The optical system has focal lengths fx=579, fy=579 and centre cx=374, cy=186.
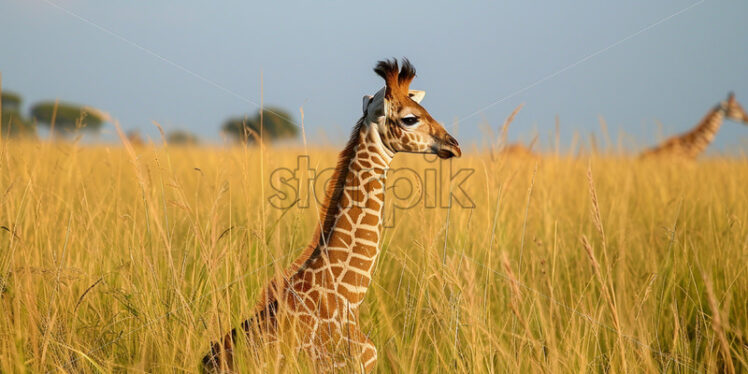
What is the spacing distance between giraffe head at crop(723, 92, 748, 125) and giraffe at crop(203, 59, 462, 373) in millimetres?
19346

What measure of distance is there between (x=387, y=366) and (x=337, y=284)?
0.70 m

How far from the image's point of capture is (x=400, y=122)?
3.45 metres

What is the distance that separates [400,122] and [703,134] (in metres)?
18.3

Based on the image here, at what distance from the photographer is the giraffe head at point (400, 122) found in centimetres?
345

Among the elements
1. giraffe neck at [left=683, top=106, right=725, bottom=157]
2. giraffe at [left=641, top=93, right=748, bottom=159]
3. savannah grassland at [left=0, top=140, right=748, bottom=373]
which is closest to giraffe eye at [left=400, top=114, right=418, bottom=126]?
savannah grassland at [left=0, top=140, right=748, bottom=373]

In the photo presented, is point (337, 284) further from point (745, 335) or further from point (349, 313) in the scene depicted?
point (745, 335)

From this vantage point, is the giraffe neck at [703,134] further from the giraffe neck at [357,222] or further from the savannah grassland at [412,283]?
the giraffe neck at [357,222]

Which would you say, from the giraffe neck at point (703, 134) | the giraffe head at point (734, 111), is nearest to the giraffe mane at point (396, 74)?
the giraffe neck at point (703, 134)

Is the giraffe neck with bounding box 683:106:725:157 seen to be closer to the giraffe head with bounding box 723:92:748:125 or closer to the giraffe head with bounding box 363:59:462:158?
the giraffe head with bounding box 723:92:748:125

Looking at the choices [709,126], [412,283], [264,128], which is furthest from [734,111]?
[412,283]

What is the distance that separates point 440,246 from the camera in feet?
16.1

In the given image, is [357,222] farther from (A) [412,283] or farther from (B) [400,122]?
(A) [412,283]

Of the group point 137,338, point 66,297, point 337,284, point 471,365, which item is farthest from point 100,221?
point 471,365

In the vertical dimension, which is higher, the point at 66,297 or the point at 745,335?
the point at 66,297
